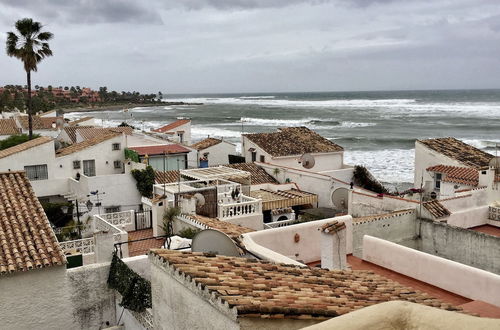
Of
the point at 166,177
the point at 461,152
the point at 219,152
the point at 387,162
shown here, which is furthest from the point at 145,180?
the point at 387,162

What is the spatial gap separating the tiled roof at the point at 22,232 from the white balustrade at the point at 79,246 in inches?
131

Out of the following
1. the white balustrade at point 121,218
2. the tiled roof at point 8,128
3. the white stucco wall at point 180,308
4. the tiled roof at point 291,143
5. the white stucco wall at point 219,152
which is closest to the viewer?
the white stucco wall at point 180,308

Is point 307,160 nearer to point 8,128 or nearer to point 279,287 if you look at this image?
point 279,287

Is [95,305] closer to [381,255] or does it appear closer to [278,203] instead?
[381,255]

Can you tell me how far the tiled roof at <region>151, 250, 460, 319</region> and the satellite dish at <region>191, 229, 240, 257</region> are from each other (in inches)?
40.6

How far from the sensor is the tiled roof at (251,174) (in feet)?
87.2

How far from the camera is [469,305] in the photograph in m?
9.35

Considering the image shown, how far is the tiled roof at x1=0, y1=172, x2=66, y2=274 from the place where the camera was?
1038 cm

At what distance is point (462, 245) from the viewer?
14.0 m

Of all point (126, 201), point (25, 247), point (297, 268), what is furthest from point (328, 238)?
point (126, 201)

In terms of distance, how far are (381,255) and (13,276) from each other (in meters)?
Answer: 8.06

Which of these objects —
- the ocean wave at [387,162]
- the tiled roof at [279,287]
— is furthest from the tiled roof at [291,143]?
the tiled roof at [279,287]

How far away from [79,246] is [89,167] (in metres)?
14.0

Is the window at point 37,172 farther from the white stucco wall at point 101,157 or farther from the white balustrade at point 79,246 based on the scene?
the white balustrade at point 79,246
